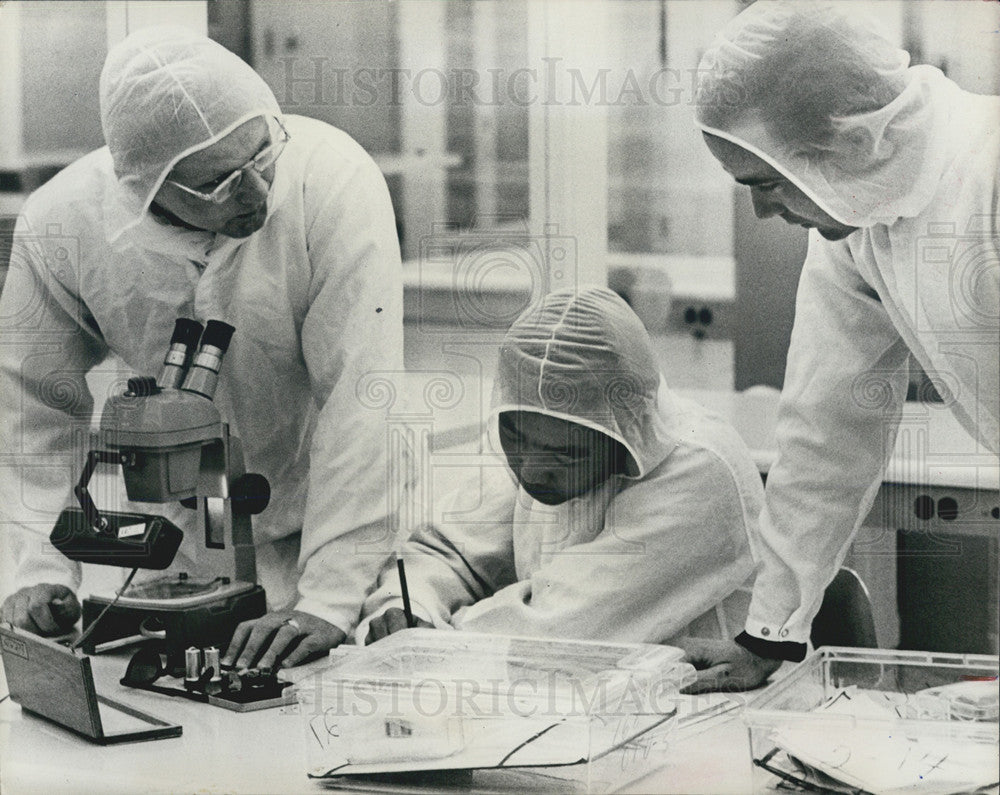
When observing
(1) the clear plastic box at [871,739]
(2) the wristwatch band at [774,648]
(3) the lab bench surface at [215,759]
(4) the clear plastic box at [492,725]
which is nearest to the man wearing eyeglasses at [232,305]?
(3) the lab bench surface at [215,759]

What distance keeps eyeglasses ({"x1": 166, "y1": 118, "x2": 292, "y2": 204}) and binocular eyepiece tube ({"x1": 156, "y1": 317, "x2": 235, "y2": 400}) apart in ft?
0.73

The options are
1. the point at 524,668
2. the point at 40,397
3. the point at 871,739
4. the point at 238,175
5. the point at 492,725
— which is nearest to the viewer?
the point at 871,739

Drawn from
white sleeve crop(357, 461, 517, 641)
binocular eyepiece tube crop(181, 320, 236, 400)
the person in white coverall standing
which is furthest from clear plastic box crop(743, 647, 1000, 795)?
binocular eyepiece tube crop(181, 320, 236, 400)

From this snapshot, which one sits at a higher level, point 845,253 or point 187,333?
point 845,253

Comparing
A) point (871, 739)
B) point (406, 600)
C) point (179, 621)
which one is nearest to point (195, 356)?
point (179, 621)

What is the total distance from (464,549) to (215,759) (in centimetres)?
54

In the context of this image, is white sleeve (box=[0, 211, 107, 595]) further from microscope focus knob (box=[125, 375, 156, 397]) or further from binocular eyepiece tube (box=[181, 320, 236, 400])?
binocular eyepiece tube (box=[181, 320, 236, 400])

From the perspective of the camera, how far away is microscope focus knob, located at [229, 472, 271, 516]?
2525 millimetres

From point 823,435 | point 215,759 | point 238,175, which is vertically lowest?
point 215,759

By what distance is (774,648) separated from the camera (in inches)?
93.0

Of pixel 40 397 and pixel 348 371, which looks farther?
pixel 40 397

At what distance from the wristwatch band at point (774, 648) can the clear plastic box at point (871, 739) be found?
0.12 m

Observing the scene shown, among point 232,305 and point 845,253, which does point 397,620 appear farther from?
point 845,253

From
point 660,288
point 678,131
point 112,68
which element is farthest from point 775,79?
point 112,68
